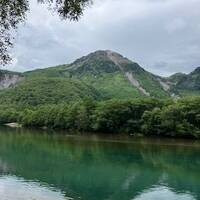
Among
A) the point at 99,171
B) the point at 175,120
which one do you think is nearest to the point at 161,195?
the point at 99,171

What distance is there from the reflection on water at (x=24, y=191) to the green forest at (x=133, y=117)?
7618 centimetres

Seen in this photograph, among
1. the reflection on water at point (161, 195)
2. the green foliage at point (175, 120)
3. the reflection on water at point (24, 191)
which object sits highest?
the green foliage at point (175, 120)

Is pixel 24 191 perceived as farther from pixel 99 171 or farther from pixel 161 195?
pixel 99 171

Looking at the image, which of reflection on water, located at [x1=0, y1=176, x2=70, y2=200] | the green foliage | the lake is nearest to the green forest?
the green foliage

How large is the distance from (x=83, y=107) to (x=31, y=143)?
1951 inches

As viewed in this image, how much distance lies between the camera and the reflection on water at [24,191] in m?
46.2

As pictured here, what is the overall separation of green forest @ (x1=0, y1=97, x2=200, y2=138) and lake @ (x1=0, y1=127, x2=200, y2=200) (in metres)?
25.4

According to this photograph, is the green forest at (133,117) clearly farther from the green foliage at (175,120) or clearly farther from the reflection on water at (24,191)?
the reflection on water at (24,191)

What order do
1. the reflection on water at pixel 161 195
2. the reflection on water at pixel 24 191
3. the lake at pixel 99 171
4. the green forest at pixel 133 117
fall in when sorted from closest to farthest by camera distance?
the reflection on water at pixel 24 191 < the reflection on water at pixel 161 195 < the lake at pixel 99 171 < the green forest at pixel 133 117

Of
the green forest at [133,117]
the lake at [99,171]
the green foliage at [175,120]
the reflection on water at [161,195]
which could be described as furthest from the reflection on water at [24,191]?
the green forest at [133,117]

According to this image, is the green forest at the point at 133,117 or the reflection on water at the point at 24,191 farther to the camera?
the green forest at the point at 133,117

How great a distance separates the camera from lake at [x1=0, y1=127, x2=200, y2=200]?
167ft

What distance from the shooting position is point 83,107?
6161 inches

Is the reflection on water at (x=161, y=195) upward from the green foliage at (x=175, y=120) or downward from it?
downward
